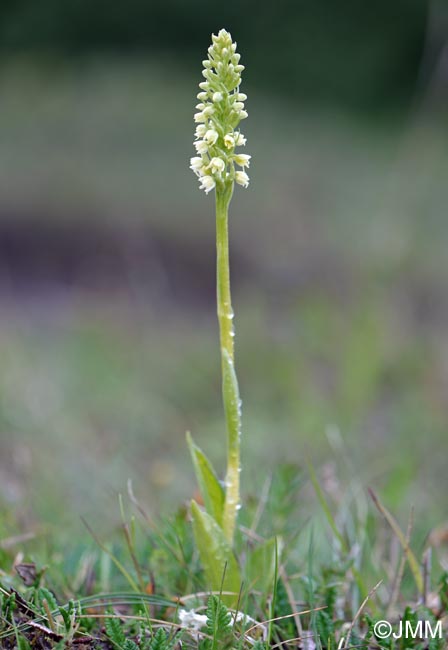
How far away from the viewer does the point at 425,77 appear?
322 inches

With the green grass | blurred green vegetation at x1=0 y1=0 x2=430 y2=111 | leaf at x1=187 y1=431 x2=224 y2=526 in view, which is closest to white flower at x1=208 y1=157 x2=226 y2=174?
leaf at x1=187 y1=431 x2=224 y2=526

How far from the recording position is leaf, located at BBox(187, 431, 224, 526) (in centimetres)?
144

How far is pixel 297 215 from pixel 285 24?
10.5 ft

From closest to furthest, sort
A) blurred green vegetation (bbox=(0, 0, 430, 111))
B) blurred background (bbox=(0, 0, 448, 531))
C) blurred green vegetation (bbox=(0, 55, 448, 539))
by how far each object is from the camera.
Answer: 1. blurred green vegetation (bbox=(0, 55, 448, 539))
2. blurred background (bbox=(0, 0, 448, 531))
3. blurred green vegetation (bbox=(0, 0, 430, 111))

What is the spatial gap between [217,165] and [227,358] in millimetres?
387

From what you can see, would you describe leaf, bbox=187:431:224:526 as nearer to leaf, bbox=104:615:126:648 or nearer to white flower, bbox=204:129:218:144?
leaf, bbox=104:615:126:648

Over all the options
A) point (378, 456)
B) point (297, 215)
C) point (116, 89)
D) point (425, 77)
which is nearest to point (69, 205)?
point (116, 89)

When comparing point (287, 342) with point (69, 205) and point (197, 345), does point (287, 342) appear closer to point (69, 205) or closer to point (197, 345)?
Result: point (197, 345)

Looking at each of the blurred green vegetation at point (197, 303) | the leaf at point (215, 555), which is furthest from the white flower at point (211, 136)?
the blurred green vegetation at point (197, 303)

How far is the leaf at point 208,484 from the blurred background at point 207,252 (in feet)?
1.07

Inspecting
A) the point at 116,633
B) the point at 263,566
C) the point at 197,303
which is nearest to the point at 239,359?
the point at 197,303

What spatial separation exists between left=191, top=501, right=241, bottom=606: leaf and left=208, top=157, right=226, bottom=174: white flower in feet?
2.19

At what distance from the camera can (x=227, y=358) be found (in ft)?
4.58

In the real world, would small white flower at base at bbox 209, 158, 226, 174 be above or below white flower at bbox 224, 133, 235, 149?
below
